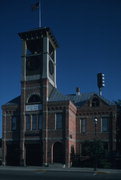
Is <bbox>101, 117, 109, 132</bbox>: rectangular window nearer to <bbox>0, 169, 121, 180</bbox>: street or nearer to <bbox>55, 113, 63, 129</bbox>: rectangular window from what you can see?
<bbox>55, 113, 63, 129</bbox>: rectangular window

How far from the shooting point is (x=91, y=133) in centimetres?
4744

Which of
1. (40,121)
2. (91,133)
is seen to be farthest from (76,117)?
(40,121)

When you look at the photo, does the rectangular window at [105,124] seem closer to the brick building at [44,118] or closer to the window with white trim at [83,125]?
the brick building at [44,118]

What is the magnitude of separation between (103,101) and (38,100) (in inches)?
388

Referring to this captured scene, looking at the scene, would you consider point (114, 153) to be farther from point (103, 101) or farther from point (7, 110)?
point (7, 110)

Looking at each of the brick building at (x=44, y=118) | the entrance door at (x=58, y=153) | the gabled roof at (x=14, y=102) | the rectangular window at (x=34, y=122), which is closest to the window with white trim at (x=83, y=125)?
the brick building at (x=44, y=118)

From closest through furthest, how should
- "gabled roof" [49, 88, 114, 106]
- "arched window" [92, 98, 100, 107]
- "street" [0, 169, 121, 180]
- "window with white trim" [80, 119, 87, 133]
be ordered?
"street" [0, 169, 121, 180] → "gabled roof" [49, 88, 114, 106] → "arched window" [92, 98, 100, 107] → "window with white trim" [80, 119, 87, 133]

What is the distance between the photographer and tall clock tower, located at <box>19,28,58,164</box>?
148 feet

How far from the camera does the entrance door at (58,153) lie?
43.3 m

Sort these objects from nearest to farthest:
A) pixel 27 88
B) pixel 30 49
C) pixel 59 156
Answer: pixel 59 156 → pixel 27 88 → pixel 30 49

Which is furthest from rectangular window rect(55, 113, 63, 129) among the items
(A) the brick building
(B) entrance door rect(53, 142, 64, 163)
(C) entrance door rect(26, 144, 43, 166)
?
(C) entrance door rect(26, 144, 43, 166)

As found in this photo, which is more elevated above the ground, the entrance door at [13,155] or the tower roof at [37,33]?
the tower roof at [37,33]

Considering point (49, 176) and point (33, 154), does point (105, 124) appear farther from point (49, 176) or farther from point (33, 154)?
point (49, 176)

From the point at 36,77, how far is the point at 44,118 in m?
6.44
